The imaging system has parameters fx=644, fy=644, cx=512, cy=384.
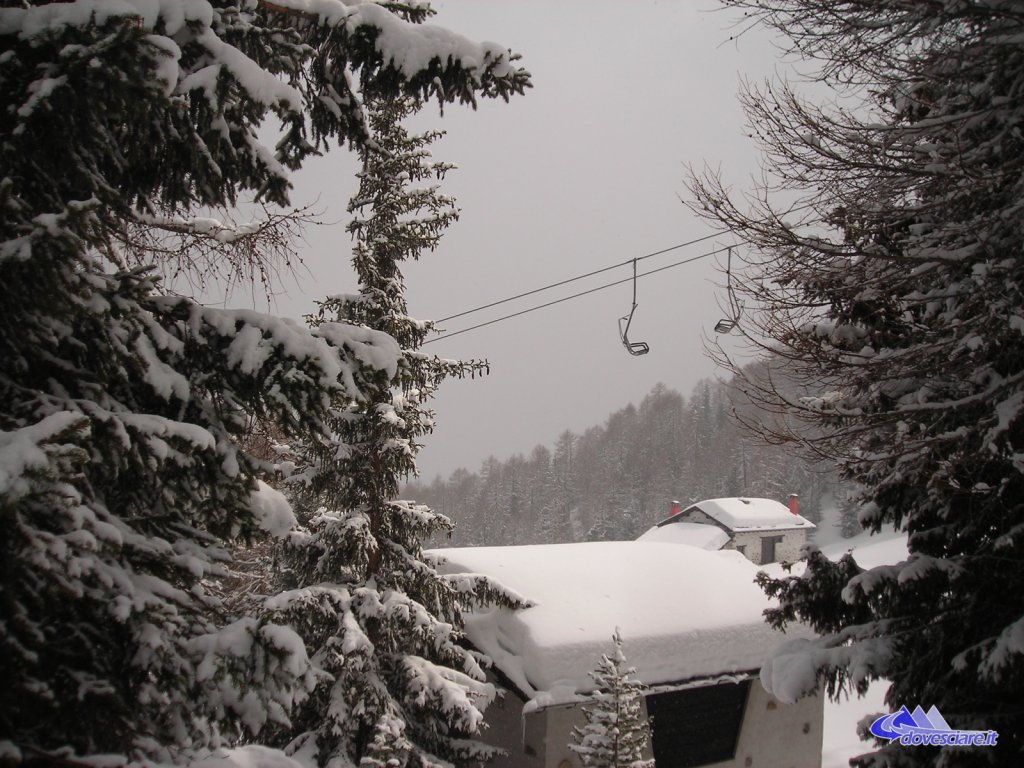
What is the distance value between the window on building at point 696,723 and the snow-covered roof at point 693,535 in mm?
23225

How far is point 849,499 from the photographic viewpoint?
613 cm

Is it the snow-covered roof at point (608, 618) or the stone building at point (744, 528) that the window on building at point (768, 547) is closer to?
the stone building at point (744, 528)

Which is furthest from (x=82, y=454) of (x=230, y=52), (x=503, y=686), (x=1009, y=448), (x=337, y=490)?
(x=503, y=686)

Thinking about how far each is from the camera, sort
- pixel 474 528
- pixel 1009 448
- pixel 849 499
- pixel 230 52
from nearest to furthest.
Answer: pixel 230 52, pixel 1009 448, pixel 849 499, pixel 474 528

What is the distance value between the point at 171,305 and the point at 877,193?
18.8ft

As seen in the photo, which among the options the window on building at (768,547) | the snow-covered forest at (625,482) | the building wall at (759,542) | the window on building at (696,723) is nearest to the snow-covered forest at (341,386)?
the window on building at (696,723)

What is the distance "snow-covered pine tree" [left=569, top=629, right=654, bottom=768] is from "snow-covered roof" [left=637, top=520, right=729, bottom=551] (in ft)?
95.1

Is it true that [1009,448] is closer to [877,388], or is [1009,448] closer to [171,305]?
[877,388]

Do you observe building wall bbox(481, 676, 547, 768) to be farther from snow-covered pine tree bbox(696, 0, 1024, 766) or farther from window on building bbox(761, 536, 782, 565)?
window on building bbox(761, 536, 782, 565)

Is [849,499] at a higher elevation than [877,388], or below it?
below

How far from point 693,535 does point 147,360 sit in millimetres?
37497

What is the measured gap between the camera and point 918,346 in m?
5.16

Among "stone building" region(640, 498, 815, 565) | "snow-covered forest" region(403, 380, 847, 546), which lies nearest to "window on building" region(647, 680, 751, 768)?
"stone building" region(640, 498, 815, 565)

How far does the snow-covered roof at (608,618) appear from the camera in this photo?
32.4 feet
